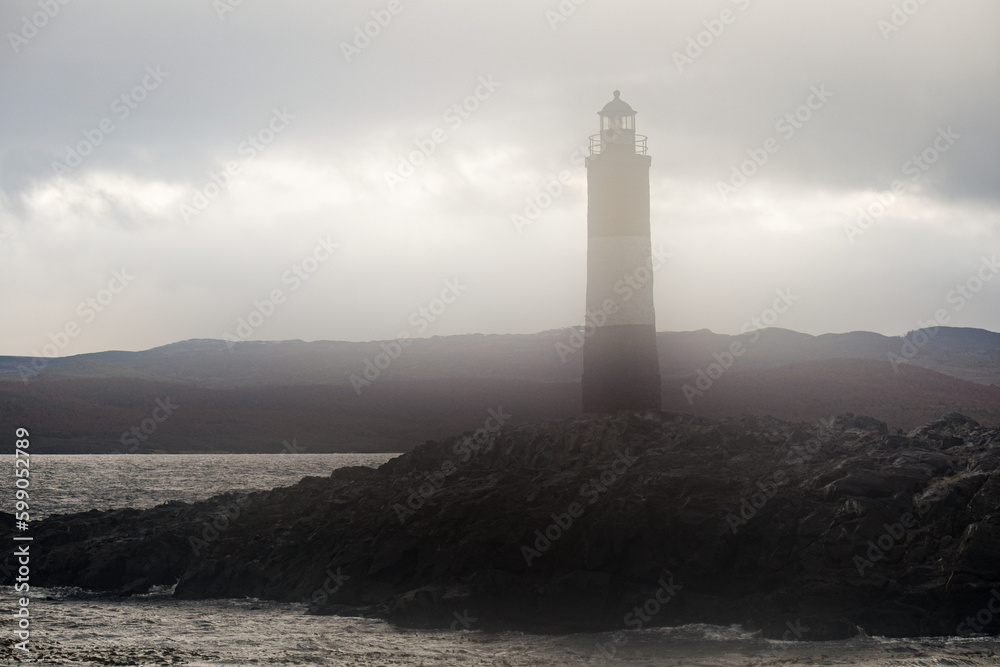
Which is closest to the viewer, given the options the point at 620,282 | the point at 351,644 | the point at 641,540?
the point at 351,644

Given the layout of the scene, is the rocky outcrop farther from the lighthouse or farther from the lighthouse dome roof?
the lighthouse dome roof

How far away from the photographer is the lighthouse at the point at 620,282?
30.6 metres

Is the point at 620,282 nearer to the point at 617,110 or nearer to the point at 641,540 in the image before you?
the point at 617,110

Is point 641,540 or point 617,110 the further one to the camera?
point 617,110

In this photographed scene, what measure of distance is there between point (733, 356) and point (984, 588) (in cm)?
12652

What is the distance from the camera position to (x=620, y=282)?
30.5 metres

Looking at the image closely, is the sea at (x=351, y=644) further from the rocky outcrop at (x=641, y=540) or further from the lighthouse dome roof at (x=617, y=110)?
the lighthouse dome roof at (x=617, y=110)

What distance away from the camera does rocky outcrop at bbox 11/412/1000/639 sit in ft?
61.2

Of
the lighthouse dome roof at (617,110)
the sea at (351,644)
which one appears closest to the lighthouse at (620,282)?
the lighthouse dome roof at (617,110)

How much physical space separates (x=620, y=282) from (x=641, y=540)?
11.5 meters

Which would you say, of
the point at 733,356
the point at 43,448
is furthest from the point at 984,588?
the point at 733,356

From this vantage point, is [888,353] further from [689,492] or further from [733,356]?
[689,492]

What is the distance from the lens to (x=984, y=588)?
58.2ft

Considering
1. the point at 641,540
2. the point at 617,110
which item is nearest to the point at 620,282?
the point at 617,110
